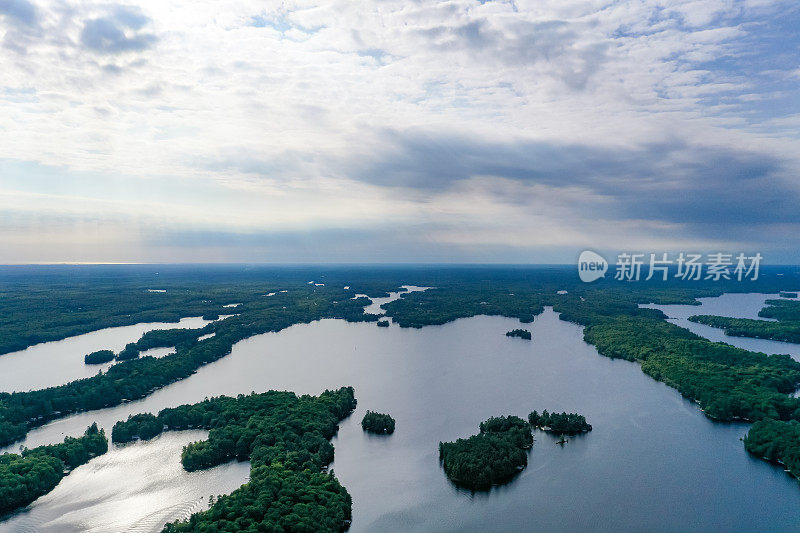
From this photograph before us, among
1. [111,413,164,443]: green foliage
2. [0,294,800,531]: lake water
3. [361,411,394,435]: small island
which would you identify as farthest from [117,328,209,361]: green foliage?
[361,411,394,435]: small island

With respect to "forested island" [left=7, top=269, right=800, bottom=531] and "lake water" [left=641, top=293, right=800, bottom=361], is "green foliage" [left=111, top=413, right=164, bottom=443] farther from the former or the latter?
"lake water" [left=641, top=293, right=800, bottom=361]

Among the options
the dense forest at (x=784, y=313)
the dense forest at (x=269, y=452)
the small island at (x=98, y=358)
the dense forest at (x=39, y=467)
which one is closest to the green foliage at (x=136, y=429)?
the dense forest at (x=269, y=452)

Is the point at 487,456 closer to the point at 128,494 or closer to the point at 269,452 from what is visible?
the point at 269,452

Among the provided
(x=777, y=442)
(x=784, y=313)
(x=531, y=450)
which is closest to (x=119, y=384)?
(x=531, y=450)

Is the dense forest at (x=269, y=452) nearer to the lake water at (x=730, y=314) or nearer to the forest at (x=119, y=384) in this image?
the forest at (x=119, y=384)

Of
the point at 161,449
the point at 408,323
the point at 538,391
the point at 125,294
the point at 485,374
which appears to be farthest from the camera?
the point at 125,294

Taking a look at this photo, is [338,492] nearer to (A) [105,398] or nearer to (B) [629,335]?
(A) [105,398]

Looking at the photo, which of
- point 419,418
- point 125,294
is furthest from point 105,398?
point 125,294
